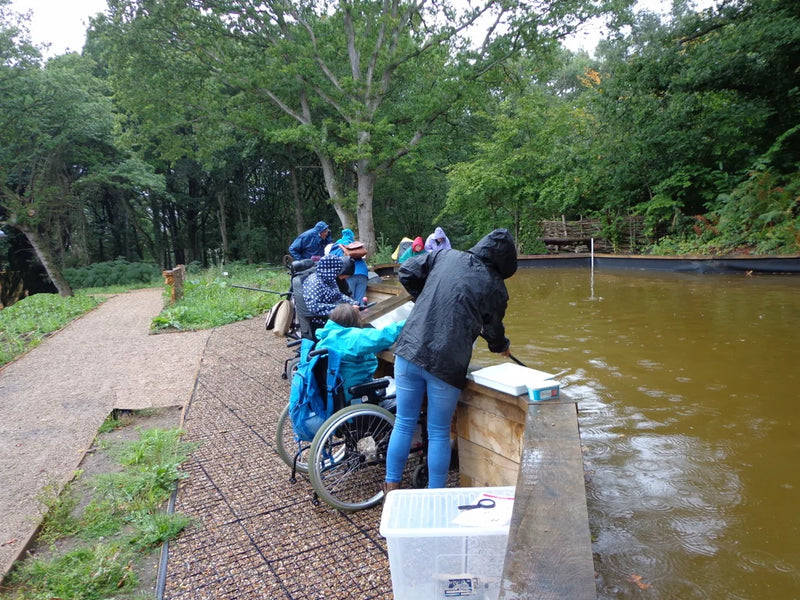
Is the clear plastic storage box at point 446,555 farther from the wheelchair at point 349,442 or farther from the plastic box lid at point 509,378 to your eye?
the wheelchair at point 349,442

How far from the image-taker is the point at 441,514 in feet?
6.81

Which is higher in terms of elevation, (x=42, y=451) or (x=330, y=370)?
(x=330, y=370)

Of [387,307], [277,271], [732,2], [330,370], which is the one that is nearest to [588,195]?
[732,2]

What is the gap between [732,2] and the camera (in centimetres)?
1608

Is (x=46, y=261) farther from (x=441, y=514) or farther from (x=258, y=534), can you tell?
(x=441, y=514)

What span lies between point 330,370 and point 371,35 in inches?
668

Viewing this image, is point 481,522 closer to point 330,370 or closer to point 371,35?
point 330,370

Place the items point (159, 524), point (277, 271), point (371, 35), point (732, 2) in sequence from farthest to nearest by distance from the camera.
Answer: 1. point (277, 271)
2. point (371, 35)
3. point (732, 2)
4. point (159, 524)

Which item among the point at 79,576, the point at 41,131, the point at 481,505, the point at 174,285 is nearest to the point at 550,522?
the point at 481,505

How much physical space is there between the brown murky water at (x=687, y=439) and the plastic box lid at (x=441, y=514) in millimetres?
960

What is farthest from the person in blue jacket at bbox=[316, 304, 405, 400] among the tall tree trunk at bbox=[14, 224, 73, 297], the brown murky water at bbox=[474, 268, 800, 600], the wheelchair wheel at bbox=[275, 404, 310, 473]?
the tall tree trunk at bbox=[14, 224, 73, 297]

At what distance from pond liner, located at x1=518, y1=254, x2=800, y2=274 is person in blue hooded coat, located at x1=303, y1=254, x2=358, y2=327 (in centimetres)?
1170

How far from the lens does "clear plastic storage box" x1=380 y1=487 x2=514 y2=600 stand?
1961mm

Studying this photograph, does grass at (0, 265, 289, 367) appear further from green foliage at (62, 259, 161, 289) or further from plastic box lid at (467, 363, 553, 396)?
plastic box lid at (467, 363, 553, 396)
